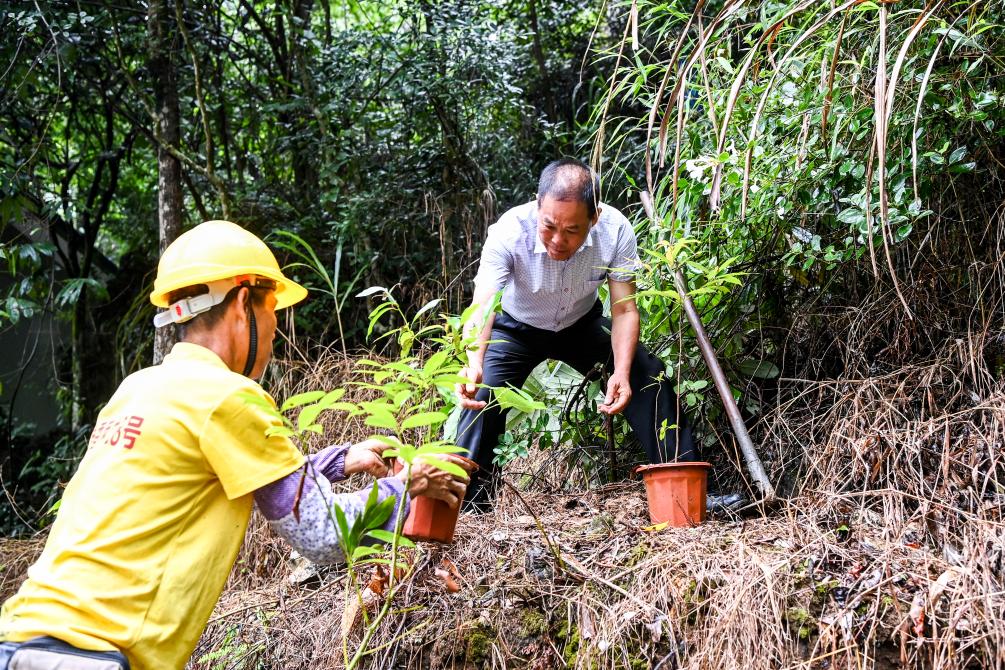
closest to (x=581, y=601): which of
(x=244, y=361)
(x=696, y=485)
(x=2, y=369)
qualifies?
(x=696, y=485)

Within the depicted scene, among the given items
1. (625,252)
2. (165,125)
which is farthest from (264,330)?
(165,125)

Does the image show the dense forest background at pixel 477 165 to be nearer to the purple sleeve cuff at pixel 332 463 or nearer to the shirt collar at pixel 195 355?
the purple sleeve cuff at pixel 332 463

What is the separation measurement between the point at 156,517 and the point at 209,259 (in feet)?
2.11

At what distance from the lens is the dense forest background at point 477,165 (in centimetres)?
329

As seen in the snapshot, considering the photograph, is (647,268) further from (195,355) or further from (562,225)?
(195,355)

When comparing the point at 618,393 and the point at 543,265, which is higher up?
the point at 543,265

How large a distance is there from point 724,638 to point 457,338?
3.66ft

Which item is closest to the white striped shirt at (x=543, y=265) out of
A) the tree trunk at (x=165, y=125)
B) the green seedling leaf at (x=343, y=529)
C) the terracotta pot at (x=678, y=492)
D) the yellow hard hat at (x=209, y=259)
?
the terracotta pot at (x=678, y=492)

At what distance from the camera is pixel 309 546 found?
2098mm

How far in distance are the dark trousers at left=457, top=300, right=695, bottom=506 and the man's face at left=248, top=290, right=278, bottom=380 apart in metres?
1.14

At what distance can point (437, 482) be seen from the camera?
88.4 inches

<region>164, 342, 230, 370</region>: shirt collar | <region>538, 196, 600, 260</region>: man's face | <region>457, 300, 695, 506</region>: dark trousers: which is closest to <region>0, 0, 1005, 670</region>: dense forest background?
<region>457, 300, 695, 506</region>: dark trousers

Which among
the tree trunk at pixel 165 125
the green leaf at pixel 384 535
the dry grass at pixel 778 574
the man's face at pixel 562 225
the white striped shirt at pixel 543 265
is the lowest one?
the dry grass at pixel 778 574

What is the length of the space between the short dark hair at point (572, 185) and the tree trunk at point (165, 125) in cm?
292
